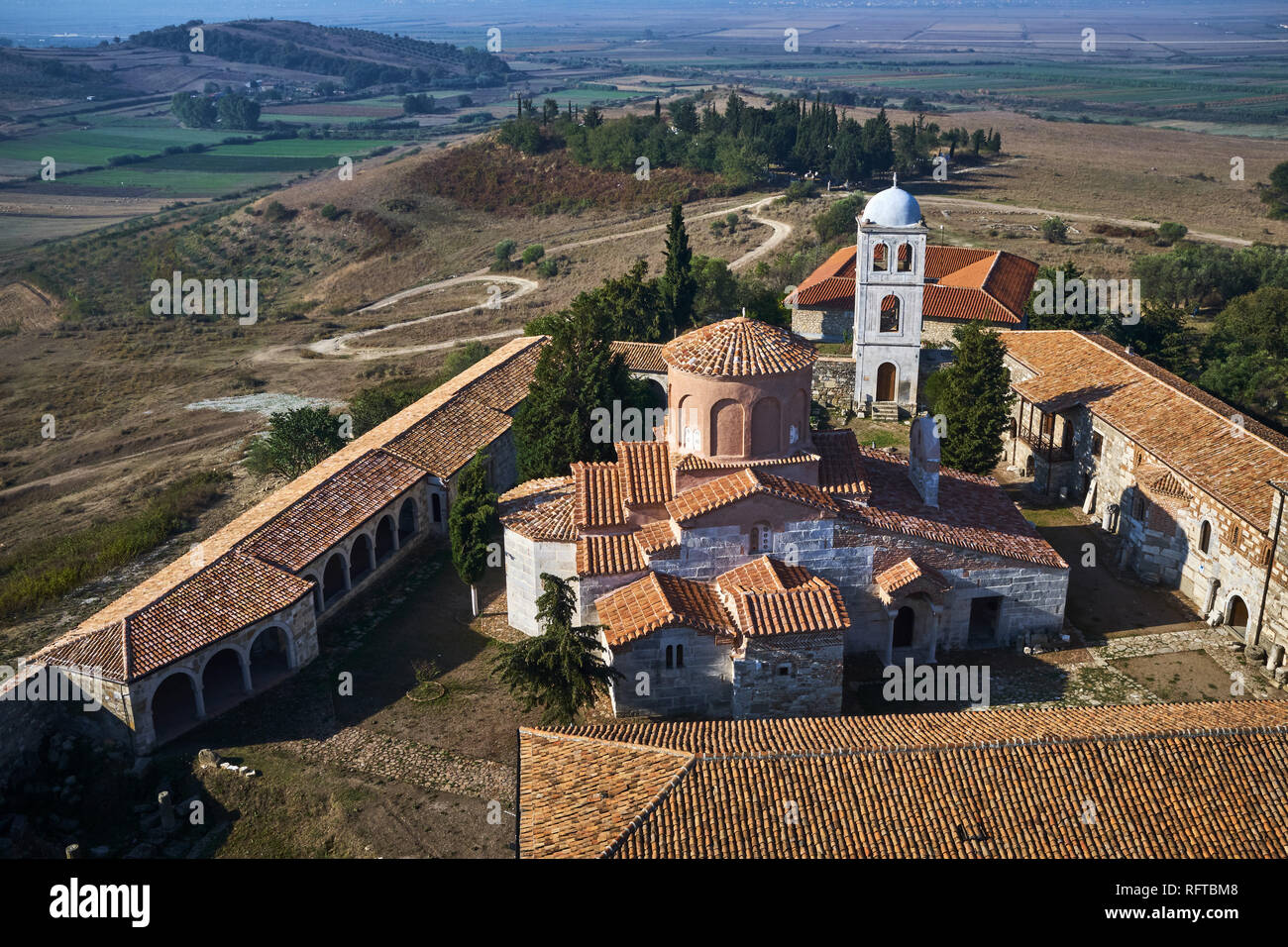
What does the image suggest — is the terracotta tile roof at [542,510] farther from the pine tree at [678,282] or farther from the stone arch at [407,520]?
the pine tree at [678,282]

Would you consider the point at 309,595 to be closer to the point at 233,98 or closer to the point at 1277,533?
the point at 1277,533

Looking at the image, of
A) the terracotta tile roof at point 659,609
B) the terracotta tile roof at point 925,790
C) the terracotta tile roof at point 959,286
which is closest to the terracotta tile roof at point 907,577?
the terracotta tile roof at point 659,609

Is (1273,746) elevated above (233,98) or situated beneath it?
situated beneath

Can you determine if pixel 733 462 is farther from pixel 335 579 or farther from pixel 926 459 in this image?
pixel 335 579

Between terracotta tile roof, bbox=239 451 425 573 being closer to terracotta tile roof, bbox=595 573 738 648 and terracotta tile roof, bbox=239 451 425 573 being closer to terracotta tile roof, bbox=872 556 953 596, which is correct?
terracotta tile roof, bbox=595 573 738 648

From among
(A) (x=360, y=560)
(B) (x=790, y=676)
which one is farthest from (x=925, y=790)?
(A) (x=360, y=560)

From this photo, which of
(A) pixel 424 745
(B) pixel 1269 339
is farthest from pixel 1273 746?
(B) pixel 1269 339
